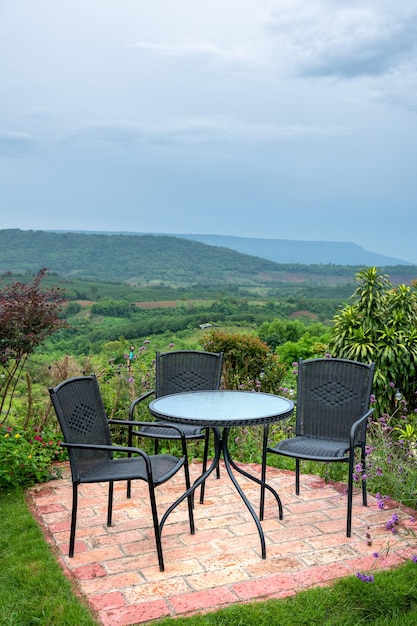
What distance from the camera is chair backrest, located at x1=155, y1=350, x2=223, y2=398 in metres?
4.66

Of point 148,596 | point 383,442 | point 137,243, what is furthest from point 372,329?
point 137,243

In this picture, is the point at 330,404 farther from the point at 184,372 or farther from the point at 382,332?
the point at 382,332

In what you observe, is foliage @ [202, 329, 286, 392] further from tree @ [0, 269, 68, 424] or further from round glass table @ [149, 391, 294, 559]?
round glass table @ [149, 391, 294, 559]

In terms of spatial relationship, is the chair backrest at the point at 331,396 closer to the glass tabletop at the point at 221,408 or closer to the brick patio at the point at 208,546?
the glass tabletop at the point at 221,408

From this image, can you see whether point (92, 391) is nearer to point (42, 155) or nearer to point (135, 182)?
point (42, 155)

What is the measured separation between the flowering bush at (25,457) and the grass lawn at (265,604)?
3.70 feet

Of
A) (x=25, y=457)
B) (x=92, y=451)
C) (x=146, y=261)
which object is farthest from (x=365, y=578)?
(x=146, y=261)

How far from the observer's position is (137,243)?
6675 centimetres

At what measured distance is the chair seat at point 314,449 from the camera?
363 cm

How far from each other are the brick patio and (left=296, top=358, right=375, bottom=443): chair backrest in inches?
18.1

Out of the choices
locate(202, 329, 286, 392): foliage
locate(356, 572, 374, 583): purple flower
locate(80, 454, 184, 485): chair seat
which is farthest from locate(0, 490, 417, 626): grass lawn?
locate(202, 329, 286, 392): foliage

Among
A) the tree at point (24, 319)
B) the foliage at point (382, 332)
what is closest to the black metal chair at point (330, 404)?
the tree at point (24, 319)

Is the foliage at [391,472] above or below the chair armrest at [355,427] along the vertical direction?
below

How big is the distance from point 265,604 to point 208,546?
0.70 m
